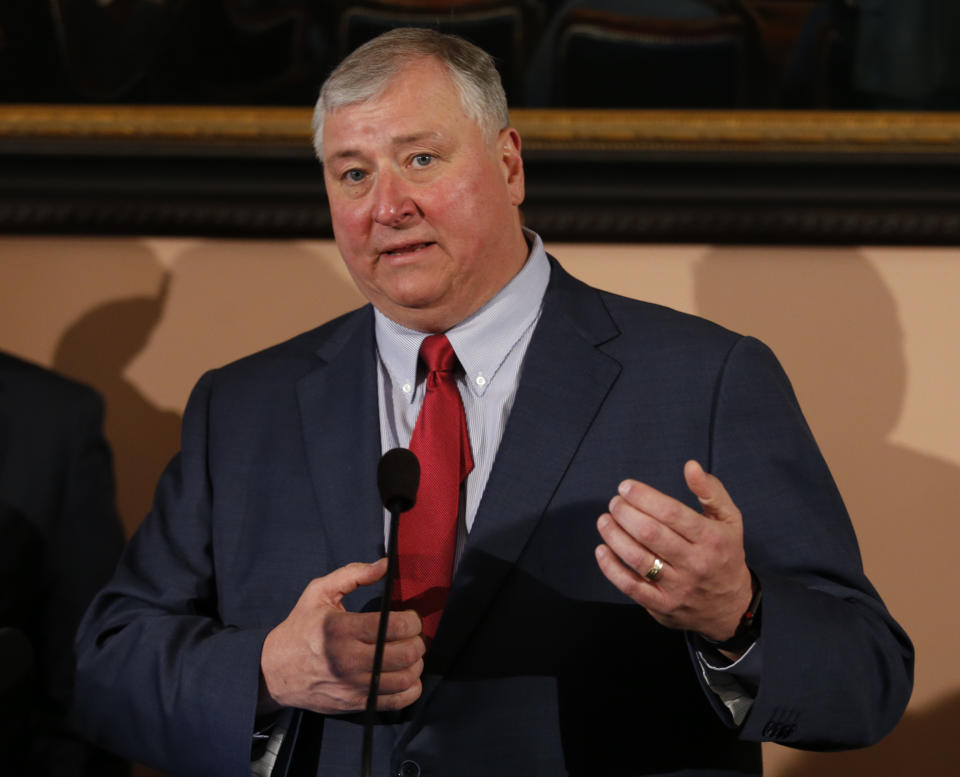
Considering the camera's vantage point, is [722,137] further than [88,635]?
Yes

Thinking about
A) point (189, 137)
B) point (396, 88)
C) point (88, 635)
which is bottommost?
point (88, 635)

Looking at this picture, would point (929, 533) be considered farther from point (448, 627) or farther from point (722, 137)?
point (448, 627)

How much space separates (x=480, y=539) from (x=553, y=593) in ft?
0.38

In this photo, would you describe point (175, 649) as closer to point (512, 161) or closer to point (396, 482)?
point (396, 482)

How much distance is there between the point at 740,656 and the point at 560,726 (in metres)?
0.26

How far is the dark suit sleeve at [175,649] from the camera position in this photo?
1.52m

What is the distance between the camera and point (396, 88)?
5.45ft

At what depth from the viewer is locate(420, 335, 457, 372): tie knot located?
1.70 meters

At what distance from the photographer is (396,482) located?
1235 millimetres

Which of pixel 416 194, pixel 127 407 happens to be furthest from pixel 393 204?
pixel 127 407

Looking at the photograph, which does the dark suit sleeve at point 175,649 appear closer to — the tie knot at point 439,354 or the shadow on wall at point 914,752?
the tie knot at point 439,354

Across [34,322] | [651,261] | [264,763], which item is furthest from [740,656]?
[34,322]

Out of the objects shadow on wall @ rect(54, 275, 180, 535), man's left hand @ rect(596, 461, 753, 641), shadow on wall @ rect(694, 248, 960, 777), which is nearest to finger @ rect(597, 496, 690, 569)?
man's left hand @ rect(596, 461, 753, 641)

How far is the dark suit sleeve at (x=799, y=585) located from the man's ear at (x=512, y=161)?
39 cm
